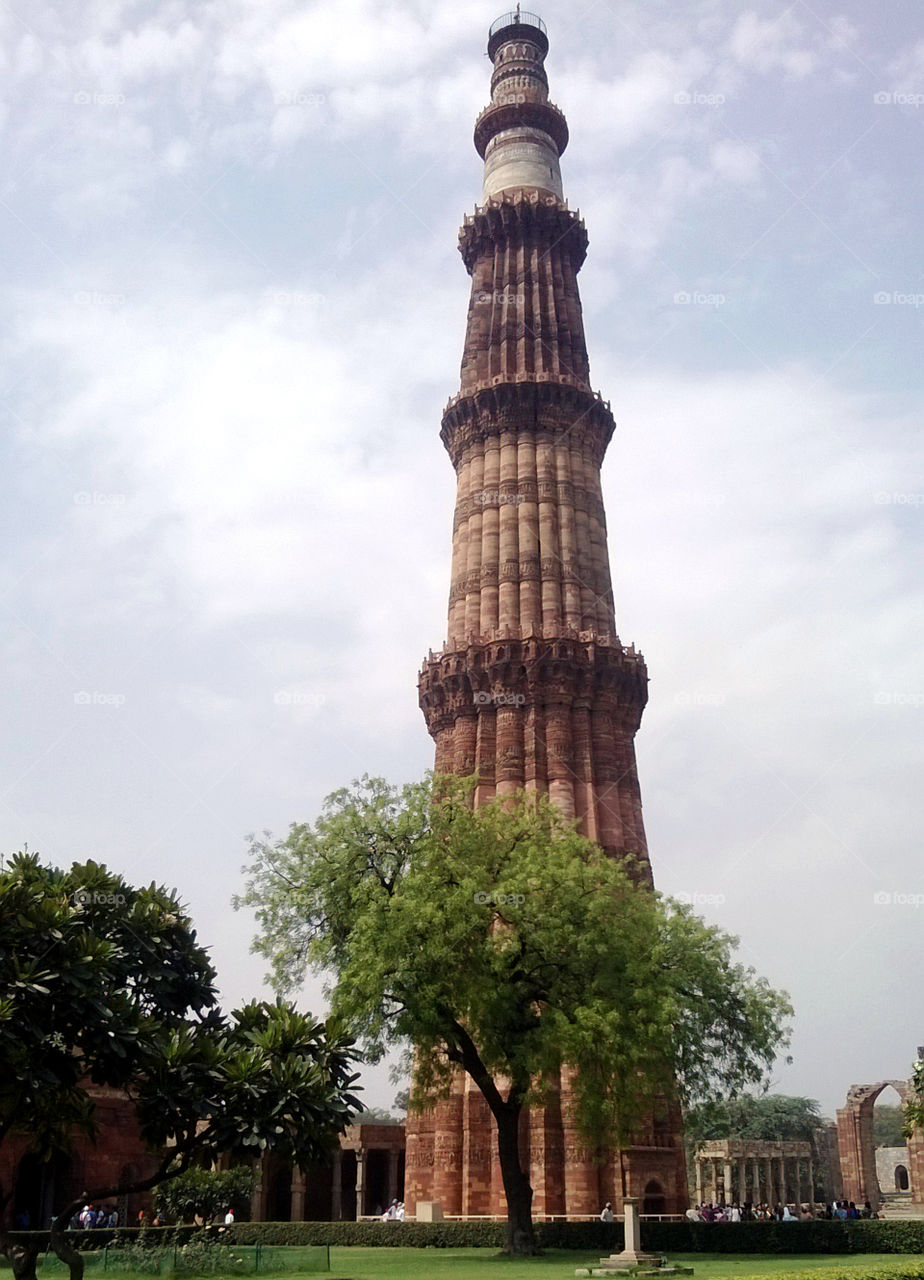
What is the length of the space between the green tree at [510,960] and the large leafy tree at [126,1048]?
7.95 metres

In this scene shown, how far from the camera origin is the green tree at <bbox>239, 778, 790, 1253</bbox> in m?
27.4

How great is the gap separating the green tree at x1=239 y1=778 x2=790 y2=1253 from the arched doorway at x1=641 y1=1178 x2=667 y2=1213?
25.0ft

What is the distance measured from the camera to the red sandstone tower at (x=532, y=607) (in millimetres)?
37094

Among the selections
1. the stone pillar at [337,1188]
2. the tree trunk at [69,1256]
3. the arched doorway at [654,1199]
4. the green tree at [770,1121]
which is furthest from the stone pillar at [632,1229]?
the green tree at [770,1121]

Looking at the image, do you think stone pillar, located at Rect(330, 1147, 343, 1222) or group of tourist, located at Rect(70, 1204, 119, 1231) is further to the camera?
stone pillar, located at Rect(330, 1147, 343, 1222)

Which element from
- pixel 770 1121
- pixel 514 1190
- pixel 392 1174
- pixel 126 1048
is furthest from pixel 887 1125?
pixel 126 1048

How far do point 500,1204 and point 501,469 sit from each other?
2844cm

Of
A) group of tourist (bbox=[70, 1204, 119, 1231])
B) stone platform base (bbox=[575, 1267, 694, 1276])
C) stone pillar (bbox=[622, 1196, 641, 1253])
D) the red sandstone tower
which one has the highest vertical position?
the red sandstone tower

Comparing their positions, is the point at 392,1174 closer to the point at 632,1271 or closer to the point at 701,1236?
the point at 701,1236

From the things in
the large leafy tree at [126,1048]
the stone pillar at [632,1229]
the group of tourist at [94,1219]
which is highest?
the large leafy tree at [126,1048]

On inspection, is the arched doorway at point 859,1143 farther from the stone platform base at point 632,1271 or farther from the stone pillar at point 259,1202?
the stone platform base at point 632,1271

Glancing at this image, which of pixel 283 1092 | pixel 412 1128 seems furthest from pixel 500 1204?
pixel 283 1092

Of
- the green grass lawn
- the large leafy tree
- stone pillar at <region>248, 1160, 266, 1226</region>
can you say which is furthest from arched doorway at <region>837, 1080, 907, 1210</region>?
the large leafy tree

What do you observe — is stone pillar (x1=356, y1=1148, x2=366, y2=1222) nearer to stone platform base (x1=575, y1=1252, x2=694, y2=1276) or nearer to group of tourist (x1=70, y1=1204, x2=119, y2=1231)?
group of tourist (x1=70, y1=1204, x2=119, y2=1231)
